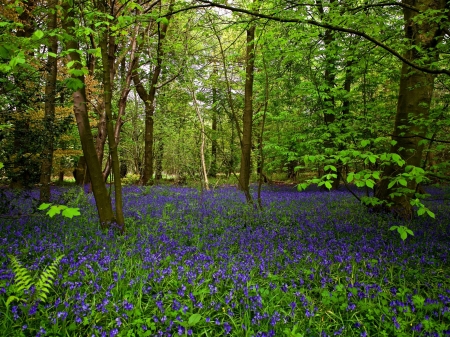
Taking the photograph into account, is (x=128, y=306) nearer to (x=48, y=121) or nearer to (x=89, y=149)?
(x=89, y=149)

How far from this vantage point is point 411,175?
10.0 feet

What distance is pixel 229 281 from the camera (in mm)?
3633

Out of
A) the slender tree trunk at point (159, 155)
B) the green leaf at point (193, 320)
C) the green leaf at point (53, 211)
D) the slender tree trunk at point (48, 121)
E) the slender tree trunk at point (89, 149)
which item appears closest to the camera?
the green leaf at point (53, 211)

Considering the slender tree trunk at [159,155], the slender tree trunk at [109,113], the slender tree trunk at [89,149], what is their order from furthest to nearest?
the slender tree trunk at [159,155] → the slender tree trunk at [89,149] → the slender tree trunk at [109,113]

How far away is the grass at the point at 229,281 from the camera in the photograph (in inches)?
107

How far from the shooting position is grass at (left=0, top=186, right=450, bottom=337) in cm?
271

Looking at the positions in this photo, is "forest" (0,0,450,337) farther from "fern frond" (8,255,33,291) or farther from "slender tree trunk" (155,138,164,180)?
"slender tree trunk" (155,138,164,180)

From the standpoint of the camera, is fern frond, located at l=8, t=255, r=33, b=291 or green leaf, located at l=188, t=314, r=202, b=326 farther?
fern frond, located at l=8, t=255, r=33, b=291

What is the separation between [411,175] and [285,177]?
2766cm

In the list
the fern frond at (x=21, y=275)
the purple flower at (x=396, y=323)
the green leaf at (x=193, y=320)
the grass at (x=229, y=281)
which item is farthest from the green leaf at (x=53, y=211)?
the purple flower at (x=396, y=323)

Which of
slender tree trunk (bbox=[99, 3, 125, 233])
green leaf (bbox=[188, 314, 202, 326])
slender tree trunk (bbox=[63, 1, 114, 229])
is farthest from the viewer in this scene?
slender tree trunk (bbox=[63, 1, 114, 229])

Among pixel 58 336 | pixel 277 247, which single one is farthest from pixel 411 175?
pixel 58 336

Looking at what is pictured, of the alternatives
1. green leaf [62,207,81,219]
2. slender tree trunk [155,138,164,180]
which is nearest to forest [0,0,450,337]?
green leaf [62,207,81,219]

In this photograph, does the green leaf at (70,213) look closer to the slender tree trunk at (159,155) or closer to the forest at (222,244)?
the forest at (222,244)
